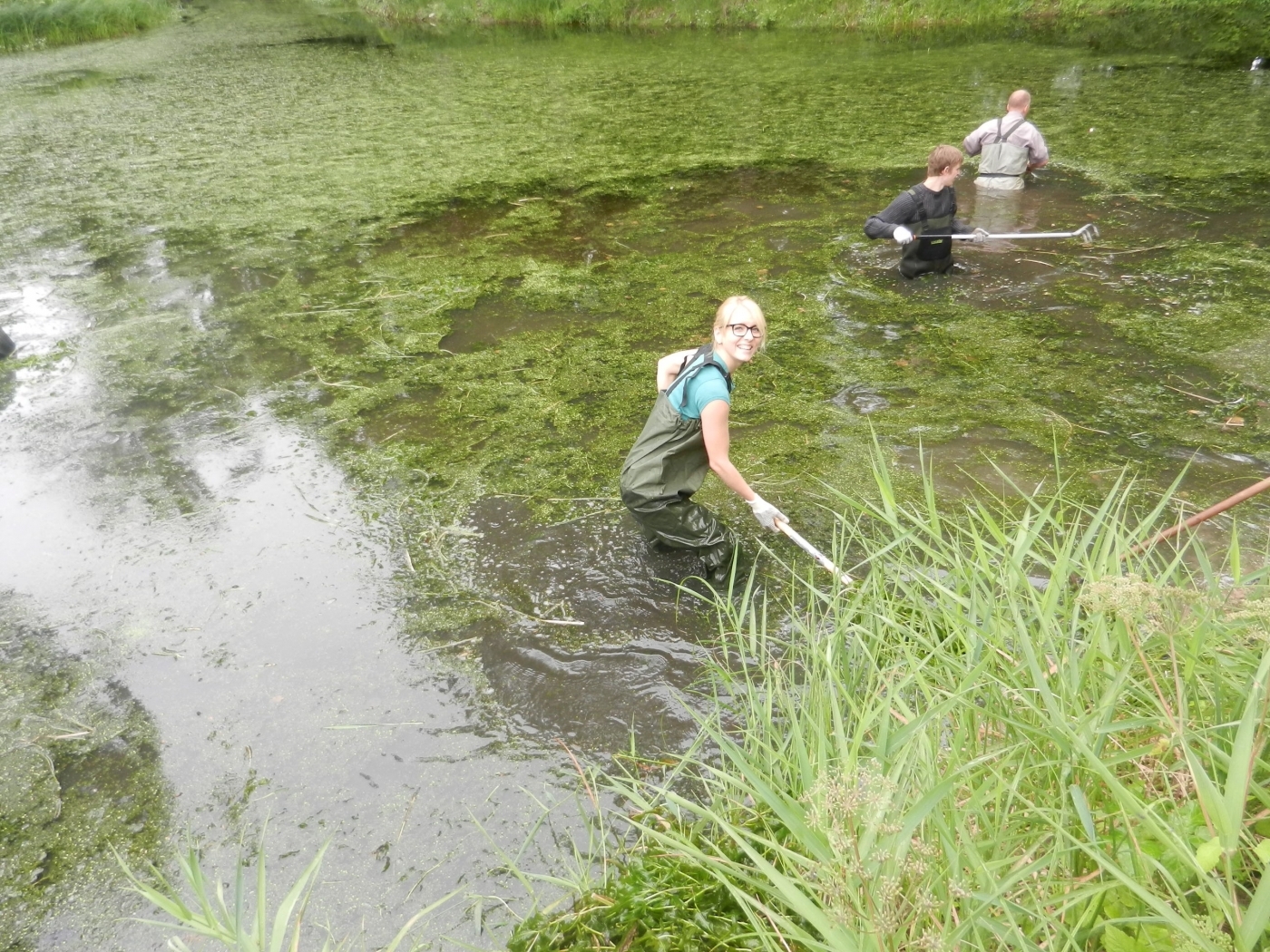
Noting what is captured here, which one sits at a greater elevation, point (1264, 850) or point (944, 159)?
point (944, 159)

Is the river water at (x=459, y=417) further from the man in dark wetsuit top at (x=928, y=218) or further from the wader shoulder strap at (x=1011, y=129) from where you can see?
the wader shoulder strap at (x=1011, y=129)

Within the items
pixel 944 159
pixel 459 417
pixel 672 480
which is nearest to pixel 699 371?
pixel 672 480

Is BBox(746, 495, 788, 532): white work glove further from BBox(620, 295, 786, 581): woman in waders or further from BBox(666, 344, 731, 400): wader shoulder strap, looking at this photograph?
BBox(666, 344, 731, 400): wader shoulder strap

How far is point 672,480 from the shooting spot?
8.43 feet

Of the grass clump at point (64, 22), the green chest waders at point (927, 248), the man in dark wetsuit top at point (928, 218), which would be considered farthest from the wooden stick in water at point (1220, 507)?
the grass clump at point (64, 22)

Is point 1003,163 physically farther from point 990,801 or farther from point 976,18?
point 976,18

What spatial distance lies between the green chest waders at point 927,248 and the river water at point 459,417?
13 cm

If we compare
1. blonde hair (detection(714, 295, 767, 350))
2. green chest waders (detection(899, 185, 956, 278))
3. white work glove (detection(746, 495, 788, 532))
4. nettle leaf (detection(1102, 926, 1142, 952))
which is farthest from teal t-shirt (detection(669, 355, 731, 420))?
green chest waders (detection(899, 185, 956, 278))

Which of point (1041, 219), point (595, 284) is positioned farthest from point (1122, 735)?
point (1041, 219)

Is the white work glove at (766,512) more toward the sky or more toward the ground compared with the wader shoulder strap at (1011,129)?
more toward the ground

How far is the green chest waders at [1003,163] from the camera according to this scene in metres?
5.61

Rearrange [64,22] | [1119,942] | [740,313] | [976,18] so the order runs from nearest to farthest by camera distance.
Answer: [1119,942] → [740,313] → [976,18] → [64,22]

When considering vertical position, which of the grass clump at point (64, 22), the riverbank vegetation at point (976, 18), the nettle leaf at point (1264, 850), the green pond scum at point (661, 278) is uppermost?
the grass clump at point (64, 22)

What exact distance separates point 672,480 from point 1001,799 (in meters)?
1.37
